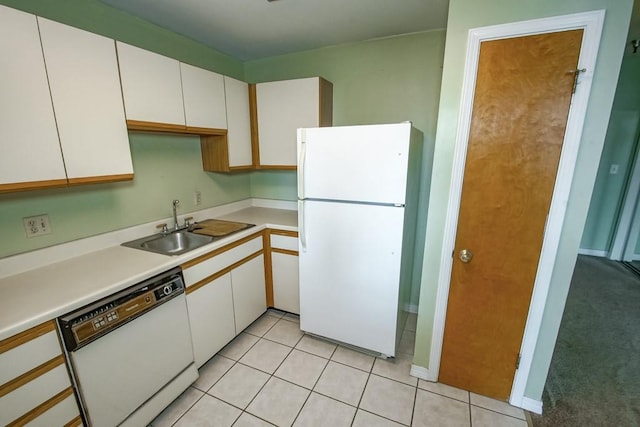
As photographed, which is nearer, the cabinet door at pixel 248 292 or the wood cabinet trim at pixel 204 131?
the wood cabinet trim at pixel 204 131

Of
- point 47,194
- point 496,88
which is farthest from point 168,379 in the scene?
point 496,88

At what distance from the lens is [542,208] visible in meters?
1.41

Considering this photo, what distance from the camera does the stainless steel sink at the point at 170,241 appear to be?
1913 millimetres

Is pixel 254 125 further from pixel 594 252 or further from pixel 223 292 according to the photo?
pixel 594 252

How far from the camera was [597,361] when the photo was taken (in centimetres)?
202

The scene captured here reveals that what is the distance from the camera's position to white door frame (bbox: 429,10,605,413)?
1226mm

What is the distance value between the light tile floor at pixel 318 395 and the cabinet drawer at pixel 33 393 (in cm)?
68

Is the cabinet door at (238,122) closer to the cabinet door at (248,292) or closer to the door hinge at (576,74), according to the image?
the cabinet door at (248,292)

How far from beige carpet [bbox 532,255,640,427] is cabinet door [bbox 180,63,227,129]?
2.97 meters

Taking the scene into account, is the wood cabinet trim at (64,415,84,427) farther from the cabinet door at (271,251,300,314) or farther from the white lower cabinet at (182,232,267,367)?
the cabinet door at (271,251,300,314)

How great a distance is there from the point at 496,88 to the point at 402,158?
22.7 inches

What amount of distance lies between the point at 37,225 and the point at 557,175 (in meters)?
2.81

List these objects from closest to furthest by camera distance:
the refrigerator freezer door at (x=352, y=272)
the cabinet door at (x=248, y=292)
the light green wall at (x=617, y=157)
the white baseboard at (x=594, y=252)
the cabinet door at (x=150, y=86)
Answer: the cabinet door at (x=150, y=86)
the refrigerator freezer door at (x=352, y=272)
the cabinet door at (x=248, y=292)
the light green wall at (x=617, y=157)
the white baseboard at (x=594, y=252)

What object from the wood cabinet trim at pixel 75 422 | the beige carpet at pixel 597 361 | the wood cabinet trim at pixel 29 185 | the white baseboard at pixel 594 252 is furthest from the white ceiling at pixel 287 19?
the white baseboard at pixel 594 252
